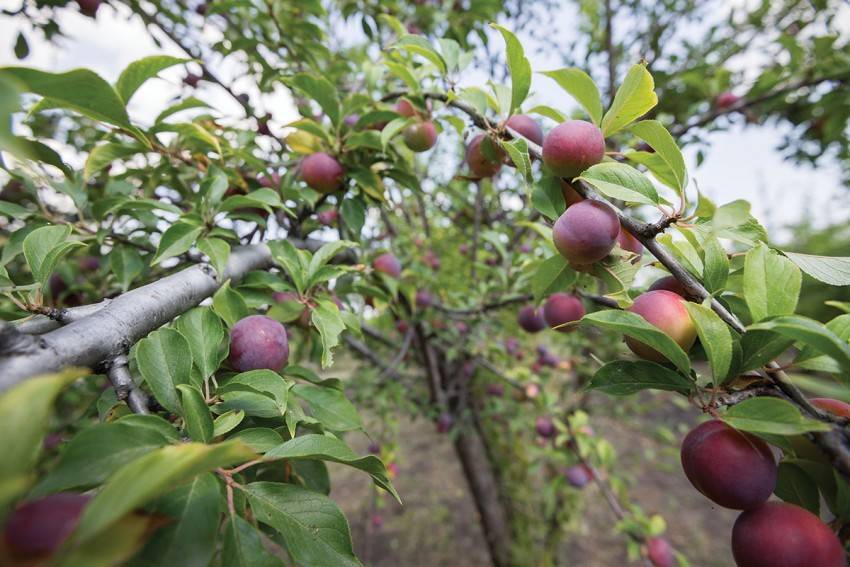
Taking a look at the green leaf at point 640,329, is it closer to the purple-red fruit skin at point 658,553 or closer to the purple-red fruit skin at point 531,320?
the purple-red fruit skin at point 531,320

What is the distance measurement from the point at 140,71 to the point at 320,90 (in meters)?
0.29

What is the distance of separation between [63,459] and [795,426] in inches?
23.1

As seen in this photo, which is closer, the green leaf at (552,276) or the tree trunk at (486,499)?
the green leaf at (552,276)

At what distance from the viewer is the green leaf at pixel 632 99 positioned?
502 millimetres

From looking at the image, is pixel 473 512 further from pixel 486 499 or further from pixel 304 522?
pixel 304 522

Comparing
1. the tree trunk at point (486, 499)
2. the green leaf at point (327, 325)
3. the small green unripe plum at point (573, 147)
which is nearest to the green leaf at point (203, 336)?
the green leaf at point (327, 325)

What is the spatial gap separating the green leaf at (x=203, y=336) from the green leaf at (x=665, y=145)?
1.98 feet

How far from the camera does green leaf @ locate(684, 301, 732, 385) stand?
40 centimetres

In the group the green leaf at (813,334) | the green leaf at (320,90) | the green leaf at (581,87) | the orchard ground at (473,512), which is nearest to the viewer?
the green leaf at (813,334)

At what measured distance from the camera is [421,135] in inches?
32.4

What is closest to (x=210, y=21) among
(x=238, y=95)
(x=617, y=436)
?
(x=238, y=95)

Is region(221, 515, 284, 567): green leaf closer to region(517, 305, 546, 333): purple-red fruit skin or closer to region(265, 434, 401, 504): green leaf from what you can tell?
region(265, 434, 401, 504): green leaf

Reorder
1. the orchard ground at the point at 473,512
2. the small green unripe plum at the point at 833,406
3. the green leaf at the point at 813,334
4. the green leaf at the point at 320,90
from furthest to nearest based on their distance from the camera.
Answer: the orchard ground at the point at 473,512
the green leaf at the point at 320,90
the small green unripe plum at the point at 833,406
the green leaf at the point at 813,334

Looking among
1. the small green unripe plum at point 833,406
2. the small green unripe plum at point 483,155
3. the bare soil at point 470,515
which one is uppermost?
the small green unripe plum at point 483,155
